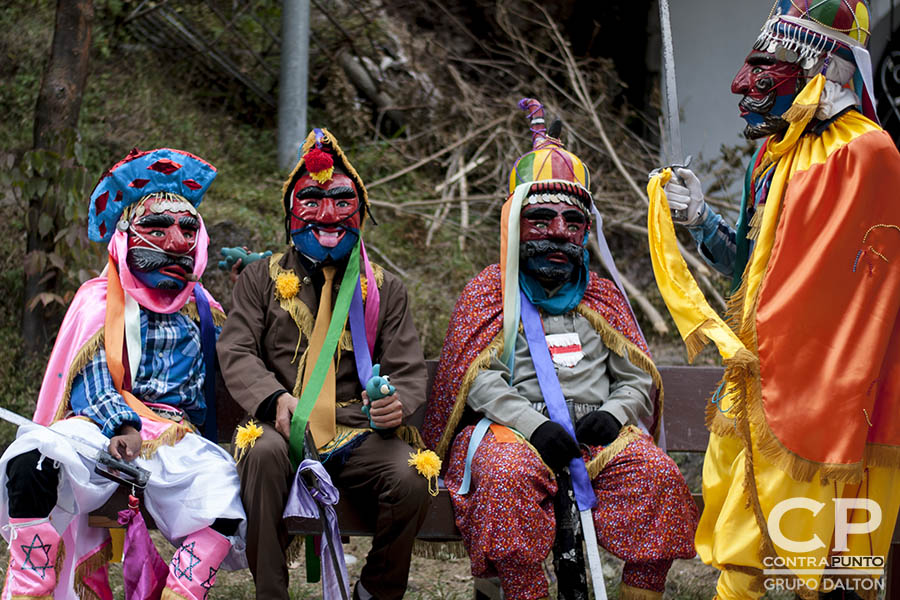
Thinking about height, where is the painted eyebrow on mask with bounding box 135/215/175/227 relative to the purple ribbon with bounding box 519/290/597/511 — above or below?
above

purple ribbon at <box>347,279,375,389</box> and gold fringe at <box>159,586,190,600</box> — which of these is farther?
purple ribbon at <box>347,279,375,389</box>

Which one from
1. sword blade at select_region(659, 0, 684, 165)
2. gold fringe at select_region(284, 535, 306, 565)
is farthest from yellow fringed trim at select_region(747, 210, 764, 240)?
gold fringe at select_region(284, 535, 306, 565)

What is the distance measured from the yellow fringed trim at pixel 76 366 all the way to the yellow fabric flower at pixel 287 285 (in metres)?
0.74

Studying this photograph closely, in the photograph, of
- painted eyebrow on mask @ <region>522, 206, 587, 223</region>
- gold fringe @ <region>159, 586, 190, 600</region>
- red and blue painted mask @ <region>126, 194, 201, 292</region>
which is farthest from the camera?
painted eyebrow on mask @ <region>522, 206, 587, 223</region>

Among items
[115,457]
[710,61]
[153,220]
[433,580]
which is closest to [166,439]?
[115,457]

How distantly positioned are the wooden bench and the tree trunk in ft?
7.56

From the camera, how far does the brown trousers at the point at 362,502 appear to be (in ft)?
11.8

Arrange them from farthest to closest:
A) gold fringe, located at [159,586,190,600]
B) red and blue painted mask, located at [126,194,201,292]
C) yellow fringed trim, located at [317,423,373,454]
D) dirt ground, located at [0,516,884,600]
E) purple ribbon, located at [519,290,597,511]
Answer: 1. dirt ground, located at [0,516,884,600]
2. red and blue painted mask, located at [126,194,201,292]
3. yellow fringed trim, located at [317,423,373,454]
4. purple ribbon, located at [519,290,597,511]
5. gold fringe, located at [159,586,190,600]

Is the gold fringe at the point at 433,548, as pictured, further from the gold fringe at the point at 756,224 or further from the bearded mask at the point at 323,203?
the gold fringe at the point at 756,224

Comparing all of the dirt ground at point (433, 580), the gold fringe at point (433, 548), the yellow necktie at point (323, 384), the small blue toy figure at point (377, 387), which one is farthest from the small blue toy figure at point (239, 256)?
the dirt ground at point (433, 580)

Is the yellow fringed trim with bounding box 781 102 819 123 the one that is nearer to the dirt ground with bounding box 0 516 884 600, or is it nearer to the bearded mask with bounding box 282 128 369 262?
the bearded mask with bounding box 282 128 369 262

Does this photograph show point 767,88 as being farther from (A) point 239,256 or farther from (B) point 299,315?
(A) point 239,256

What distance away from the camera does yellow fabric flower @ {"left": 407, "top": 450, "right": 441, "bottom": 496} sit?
3.76m

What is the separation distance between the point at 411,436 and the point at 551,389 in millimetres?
597
